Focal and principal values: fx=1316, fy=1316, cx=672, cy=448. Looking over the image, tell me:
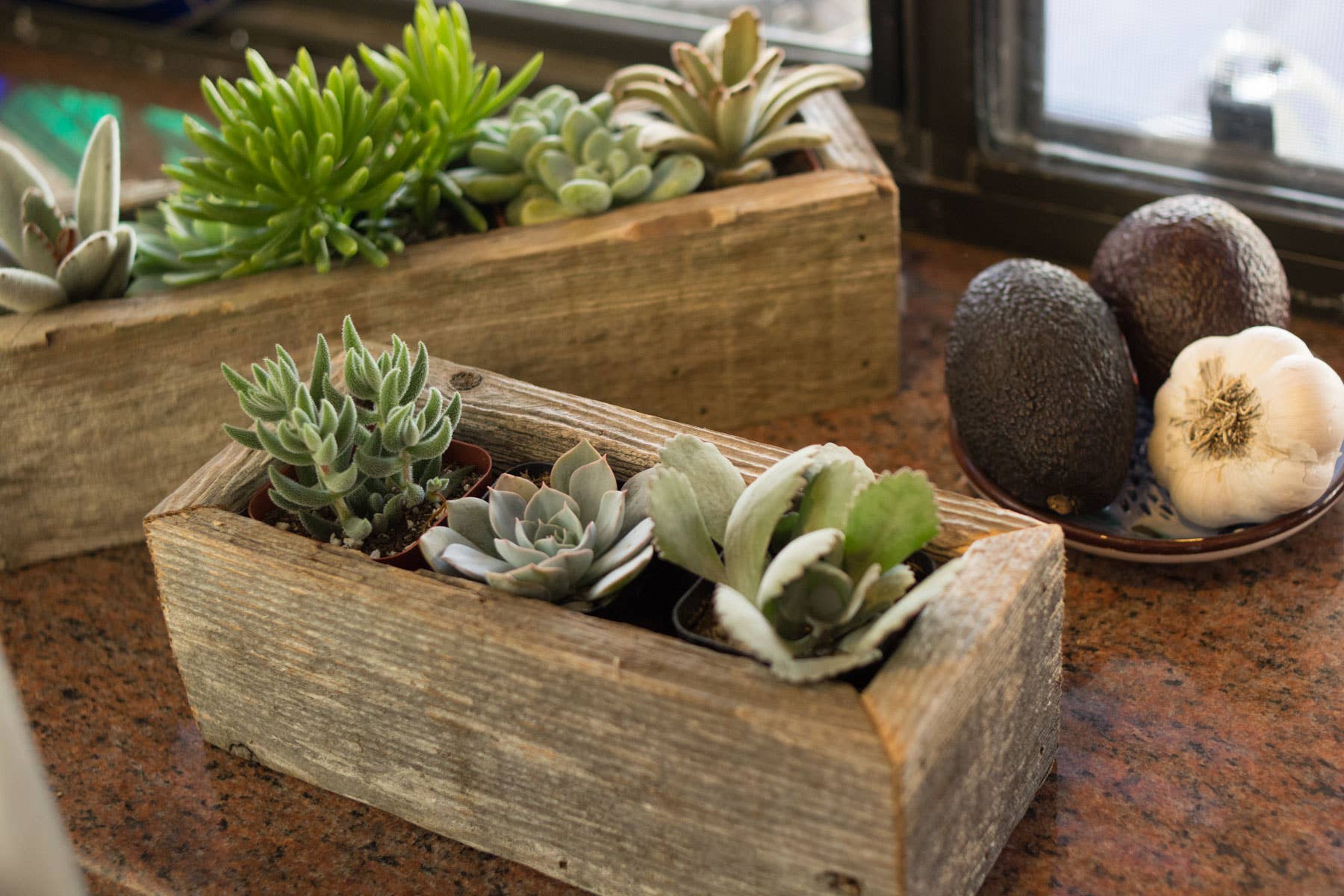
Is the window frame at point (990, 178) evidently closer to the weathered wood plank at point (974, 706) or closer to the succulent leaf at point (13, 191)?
the weathered wood plank at point (974, 706)

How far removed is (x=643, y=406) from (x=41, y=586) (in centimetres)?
46

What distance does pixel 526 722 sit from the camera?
0.63 meters

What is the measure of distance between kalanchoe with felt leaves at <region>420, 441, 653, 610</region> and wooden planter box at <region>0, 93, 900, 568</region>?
0.87 ft

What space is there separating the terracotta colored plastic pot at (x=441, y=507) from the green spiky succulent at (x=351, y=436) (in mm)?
17

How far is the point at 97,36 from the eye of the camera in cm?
160

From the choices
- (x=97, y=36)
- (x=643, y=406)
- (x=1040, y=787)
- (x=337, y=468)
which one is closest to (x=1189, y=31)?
(x=643, y=406)

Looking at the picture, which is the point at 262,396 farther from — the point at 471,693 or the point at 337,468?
the point at 471,693

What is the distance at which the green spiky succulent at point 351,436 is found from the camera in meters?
0.67

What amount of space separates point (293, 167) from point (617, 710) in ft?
1.62

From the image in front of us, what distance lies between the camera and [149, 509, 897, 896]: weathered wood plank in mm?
563

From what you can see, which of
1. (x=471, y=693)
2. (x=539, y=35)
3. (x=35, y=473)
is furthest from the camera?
(x=539, y=35)

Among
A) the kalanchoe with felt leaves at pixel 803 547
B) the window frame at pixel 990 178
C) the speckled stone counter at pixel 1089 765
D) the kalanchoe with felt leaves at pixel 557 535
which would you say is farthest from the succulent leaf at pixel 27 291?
the window frame at pixel 990 178

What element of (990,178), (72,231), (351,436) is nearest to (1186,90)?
(990,178)

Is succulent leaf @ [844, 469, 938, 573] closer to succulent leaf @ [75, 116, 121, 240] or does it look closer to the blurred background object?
succulent leaf @ [75, 116, 121, 240]
